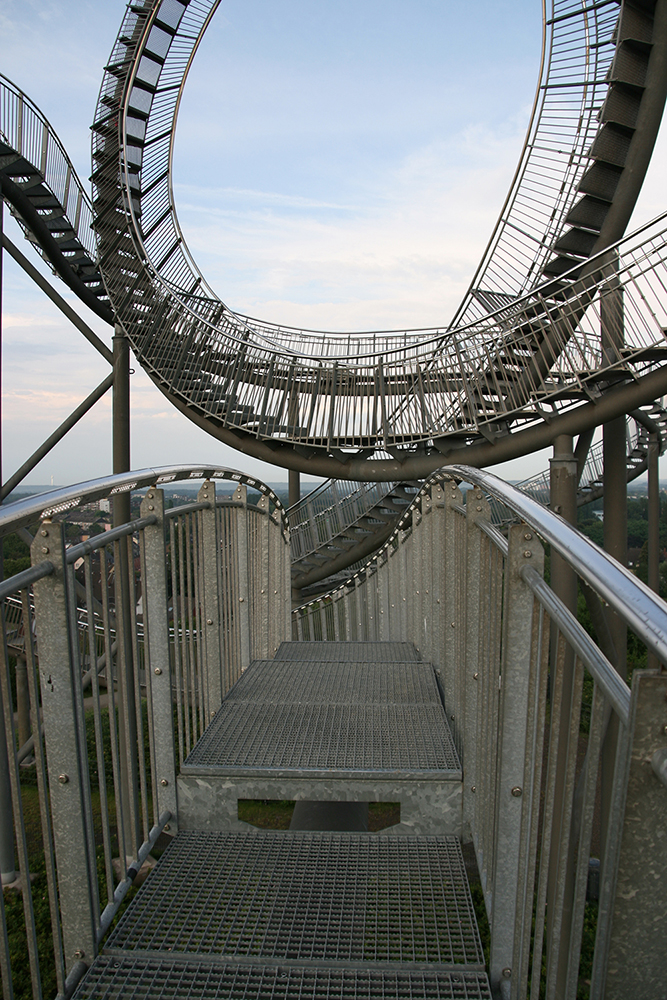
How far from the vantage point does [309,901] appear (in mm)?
2014

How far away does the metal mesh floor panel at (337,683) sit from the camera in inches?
131

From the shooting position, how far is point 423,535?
14.1 feet

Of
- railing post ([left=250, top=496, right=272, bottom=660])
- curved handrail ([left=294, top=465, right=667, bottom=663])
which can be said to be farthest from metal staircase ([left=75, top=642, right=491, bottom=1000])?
railing post ([left=250, top=496, right=272, bottom=660])

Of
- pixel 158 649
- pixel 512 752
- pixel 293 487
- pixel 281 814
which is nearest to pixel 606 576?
pixel 512 752

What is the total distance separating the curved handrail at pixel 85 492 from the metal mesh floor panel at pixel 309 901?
117cm

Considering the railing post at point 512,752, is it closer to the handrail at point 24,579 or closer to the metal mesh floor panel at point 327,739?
the metal mesh floor panel at point 327,739

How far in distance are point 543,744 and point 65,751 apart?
1.23m

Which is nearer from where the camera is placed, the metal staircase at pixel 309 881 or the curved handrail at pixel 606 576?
the curved handrail at pixel 606 576

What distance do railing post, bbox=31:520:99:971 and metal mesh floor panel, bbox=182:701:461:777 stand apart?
71cm

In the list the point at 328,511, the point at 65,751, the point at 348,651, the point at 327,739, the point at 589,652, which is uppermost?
the point at 589,652

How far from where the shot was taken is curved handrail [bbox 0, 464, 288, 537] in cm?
138

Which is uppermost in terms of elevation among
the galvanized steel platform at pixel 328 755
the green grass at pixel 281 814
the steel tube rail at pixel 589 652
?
the steel tube rail at pixel 589 652

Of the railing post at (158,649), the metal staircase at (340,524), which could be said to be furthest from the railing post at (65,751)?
the metal staircase at (340,524)

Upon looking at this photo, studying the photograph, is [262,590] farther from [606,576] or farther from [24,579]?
[606,576]
